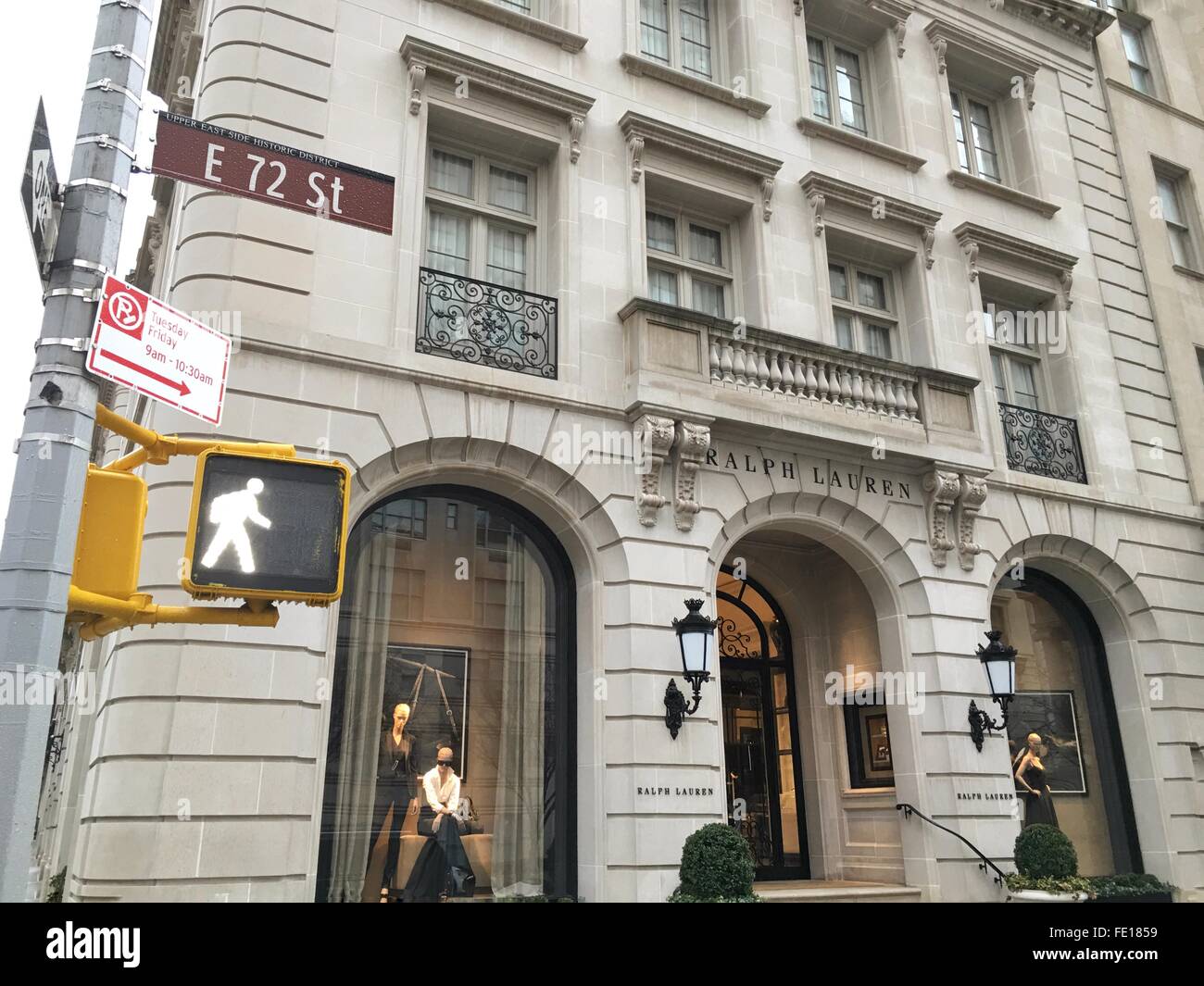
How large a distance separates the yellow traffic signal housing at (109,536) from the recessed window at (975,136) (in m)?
17.4

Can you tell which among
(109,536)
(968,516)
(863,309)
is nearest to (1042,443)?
(968,516)

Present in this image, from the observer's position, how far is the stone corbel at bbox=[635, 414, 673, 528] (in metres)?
12.0

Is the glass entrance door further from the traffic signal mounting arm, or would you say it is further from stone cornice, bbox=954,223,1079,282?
the traffic signal mounting arm

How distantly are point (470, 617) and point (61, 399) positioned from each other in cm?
800

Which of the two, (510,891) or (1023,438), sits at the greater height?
(1023,438)

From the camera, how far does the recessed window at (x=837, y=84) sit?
16.8 metres

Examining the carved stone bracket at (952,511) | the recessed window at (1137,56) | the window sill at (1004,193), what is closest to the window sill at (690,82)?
the window sill at (1004,193)

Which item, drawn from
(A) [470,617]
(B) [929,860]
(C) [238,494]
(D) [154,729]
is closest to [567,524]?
(A) [470,617]

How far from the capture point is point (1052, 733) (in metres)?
15.7

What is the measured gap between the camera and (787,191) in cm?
1515

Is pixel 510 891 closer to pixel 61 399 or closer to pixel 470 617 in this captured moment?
pixel 470 617

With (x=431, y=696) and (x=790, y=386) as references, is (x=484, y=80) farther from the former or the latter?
(x=431, y=696)

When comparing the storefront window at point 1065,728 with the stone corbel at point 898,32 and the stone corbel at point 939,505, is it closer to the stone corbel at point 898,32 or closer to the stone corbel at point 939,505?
the stone corbel at point 939,505

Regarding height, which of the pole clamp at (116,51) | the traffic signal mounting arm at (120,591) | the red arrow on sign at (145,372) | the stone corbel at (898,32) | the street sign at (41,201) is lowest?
the traffic signal mounting arm at (120,591)
